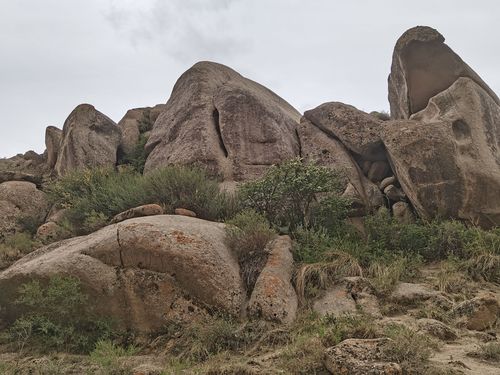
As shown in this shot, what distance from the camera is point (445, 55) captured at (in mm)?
15094

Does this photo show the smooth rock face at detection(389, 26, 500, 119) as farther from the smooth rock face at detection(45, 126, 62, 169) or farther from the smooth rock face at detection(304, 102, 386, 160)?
the smooth rock face at detection(45, 126, 62, 169)

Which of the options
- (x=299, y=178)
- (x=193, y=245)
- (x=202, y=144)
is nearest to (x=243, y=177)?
(x=202, y=144)

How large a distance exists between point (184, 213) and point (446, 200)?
5897mm

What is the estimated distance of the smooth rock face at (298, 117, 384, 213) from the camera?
44.1ft

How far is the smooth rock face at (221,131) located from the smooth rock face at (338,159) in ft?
1.54

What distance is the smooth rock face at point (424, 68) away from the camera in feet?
48.7

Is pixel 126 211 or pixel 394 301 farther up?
pixel 126 211

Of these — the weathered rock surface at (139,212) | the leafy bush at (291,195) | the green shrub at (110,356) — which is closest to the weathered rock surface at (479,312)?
the leafy bush at (291,195)

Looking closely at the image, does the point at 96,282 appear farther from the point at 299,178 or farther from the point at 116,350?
the point at 299,178

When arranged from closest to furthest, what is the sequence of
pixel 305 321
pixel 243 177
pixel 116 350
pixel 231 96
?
pixel 116 350 → pixel 305 321 → pixel 243 177 → pixel 231 96

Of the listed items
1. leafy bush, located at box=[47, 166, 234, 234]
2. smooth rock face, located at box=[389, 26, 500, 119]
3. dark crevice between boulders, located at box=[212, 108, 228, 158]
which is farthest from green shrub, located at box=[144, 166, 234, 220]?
smooth rock face, located at box=[389, 26, 500, 119]

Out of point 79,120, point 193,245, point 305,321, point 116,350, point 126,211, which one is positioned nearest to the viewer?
point 116,350

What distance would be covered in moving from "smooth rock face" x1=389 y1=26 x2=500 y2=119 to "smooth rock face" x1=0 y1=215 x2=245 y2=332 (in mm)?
9099

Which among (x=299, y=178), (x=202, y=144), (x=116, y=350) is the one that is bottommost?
(x=116, y=350)
